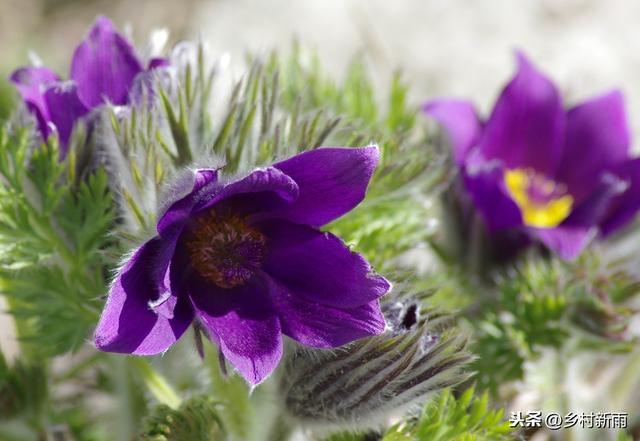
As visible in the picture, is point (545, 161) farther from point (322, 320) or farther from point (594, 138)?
point (322, 320)

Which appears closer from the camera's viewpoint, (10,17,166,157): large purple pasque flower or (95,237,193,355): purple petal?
(95,237,193,355): purple petal

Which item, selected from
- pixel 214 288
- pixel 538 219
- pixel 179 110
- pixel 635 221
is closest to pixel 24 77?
pixel 179 110

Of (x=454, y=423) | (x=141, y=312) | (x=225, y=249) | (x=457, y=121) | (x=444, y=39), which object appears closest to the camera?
(x=141, y=312)

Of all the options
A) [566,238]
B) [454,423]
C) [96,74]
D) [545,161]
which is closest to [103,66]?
[96,74]

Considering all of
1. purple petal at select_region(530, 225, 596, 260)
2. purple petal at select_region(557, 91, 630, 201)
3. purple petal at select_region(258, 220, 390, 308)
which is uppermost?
purple petal at select_region(258, 220, 390, 308)

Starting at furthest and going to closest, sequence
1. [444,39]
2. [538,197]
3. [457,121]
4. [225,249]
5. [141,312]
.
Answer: [444,39], [538,197], [457,121], [225,249], [141,312]

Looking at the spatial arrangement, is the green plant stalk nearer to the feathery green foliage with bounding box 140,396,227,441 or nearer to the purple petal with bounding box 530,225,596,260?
the feathery green foliage with bounding box 140,396,227,441

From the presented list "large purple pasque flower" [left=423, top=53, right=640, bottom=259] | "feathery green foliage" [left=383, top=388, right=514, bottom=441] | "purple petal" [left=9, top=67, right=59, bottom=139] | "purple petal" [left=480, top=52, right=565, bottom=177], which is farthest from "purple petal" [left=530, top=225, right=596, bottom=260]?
"purple petal" [left=9, top=67, right=59, bottom=139]
